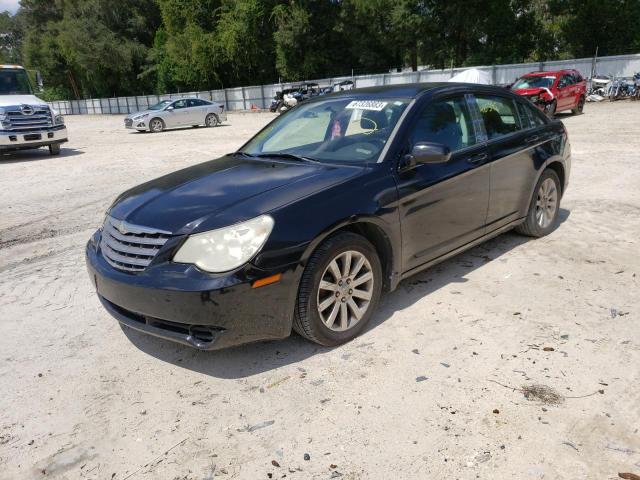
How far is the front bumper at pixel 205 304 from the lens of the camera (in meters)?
2.95

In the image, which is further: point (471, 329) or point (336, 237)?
point (471, 329)

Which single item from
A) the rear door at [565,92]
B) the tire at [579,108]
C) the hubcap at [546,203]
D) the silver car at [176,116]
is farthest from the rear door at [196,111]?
the hubcap at [546,203]

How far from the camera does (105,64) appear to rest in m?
56.8

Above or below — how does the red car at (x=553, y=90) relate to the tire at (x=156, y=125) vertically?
above

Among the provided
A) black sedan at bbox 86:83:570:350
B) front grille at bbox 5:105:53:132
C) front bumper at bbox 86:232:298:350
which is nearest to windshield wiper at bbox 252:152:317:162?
black sedan at bbox 86:83:570:350

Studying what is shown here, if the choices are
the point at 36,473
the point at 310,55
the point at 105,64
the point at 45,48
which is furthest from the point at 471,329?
the point at 45,48

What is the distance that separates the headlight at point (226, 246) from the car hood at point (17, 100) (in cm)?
1353

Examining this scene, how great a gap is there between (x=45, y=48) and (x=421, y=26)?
159 feet

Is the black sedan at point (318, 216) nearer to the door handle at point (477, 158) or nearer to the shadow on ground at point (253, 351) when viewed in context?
the door handle at point (477, 158)

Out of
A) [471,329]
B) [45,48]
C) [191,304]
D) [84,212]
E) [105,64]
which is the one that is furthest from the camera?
[45,48]

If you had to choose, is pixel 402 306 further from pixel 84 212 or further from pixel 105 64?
pixel 105 64

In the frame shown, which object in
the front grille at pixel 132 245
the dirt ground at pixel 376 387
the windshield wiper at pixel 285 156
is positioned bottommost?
the dirt ground at pixel 376 387

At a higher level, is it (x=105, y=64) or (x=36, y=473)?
(x=105, y=64)

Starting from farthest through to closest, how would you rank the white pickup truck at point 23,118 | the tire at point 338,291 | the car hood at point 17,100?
the car hood at point 17,100, the white pickup truck at point 23,118, the tire at point 338,291
